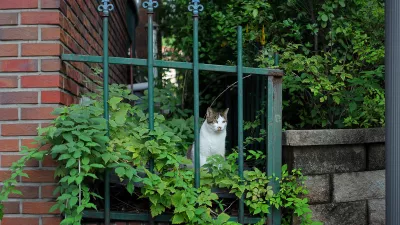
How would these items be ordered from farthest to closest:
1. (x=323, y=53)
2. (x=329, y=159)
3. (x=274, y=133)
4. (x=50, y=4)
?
(x=323, y=53), (x=329, y=159), (x=274, y=133), (x=50, y=4)

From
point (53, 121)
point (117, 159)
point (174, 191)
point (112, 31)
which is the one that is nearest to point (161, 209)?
point (174, 191)

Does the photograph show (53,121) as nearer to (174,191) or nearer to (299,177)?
(174,191)

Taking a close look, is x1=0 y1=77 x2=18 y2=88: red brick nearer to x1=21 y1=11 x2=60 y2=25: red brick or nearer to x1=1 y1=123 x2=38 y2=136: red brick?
x1=1 y1=123 x2=38 y2=136: red brick

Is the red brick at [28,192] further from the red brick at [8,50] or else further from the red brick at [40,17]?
the red brick at [40,17]

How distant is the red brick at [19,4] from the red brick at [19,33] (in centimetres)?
12

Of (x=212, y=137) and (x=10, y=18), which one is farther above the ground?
(x=10, y=18)

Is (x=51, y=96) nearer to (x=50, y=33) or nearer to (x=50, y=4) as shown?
(x=50, y=33)

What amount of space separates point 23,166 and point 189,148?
136 centimetres

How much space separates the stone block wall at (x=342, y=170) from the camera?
3.08m

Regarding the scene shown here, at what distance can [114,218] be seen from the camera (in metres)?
2.78

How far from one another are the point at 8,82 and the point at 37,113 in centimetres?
25

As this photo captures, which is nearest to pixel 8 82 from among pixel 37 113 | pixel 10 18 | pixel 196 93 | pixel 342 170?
pixel 37 113

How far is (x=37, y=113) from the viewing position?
2.64 metres

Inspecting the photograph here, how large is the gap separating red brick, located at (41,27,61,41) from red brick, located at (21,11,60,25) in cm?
4
